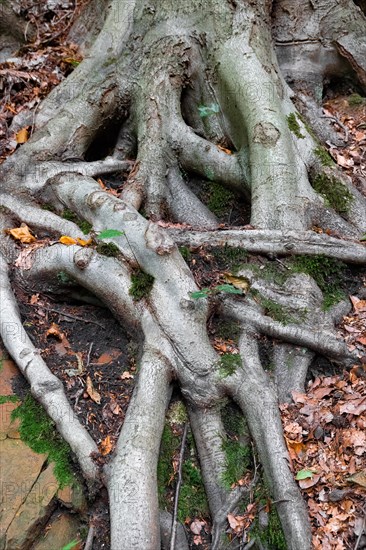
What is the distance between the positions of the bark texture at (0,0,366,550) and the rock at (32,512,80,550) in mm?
307

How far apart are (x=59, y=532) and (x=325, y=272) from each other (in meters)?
2.92

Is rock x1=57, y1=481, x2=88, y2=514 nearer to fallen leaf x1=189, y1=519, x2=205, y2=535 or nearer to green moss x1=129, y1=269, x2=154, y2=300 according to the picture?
fallen leaf x1=189, y1=519, x2=205, y2=535

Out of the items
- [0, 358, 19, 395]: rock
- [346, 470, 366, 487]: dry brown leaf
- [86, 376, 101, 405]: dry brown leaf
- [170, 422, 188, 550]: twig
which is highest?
[0, 358, 19, 395]: rock

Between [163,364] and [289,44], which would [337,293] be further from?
[289,44]

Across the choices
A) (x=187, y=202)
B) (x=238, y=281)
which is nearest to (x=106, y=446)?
(x=238, y=281)

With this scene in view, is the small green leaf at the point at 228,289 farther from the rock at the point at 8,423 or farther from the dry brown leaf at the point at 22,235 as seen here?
the dry brown leaf at the point at 22,235

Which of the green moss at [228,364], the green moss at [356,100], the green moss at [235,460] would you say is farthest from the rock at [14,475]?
the green moss at [356,100]

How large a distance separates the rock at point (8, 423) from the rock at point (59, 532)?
2.18ft

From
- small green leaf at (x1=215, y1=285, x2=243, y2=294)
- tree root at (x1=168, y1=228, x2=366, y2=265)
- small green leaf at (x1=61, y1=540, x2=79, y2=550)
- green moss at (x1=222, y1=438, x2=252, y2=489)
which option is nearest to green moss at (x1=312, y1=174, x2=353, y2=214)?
tree root at (x1=168, y1=228, x2=366, y2=265)

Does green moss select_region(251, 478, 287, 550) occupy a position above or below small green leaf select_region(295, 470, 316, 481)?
below

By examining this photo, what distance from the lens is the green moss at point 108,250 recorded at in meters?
4.42

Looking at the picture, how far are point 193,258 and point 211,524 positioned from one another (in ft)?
7.06

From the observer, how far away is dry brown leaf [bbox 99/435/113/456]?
144 inches

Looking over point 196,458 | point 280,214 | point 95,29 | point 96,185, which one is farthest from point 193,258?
point 95,29
